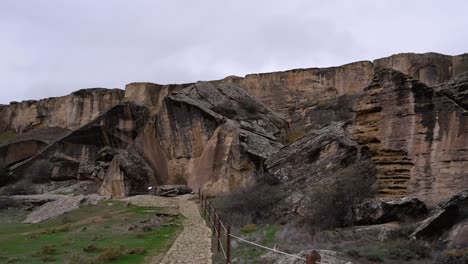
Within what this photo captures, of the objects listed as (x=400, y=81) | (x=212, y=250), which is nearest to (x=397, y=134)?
(x=400, y=81)

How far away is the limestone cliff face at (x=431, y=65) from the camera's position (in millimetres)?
51469

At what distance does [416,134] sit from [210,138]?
2343 centimetres

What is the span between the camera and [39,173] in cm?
4847

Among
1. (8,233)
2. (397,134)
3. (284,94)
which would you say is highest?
(284,94)

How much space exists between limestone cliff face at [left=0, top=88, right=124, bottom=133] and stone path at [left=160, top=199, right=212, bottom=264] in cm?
4952

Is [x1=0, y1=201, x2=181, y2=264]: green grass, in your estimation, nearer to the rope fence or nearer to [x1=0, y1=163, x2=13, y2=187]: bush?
the rope fence

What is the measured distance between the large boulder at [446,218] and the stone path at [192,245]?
5.38 metres

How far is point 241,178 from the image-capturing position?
3231 centimetres

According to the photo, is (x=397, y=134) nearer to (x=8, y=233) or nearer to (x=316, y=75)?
(x=8, y=233)

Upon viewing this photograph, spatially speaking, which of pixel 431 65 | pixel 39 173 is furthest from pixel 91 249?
pixel 431 65

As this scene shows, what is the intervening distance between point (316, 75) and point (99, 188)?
32.8 m

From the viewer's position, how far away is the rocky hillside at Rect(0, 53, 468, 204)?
15.0 meters

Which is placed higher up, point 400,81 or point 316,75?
point 316,75

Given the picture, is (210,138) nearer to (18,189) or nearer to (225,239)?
(18,189)
